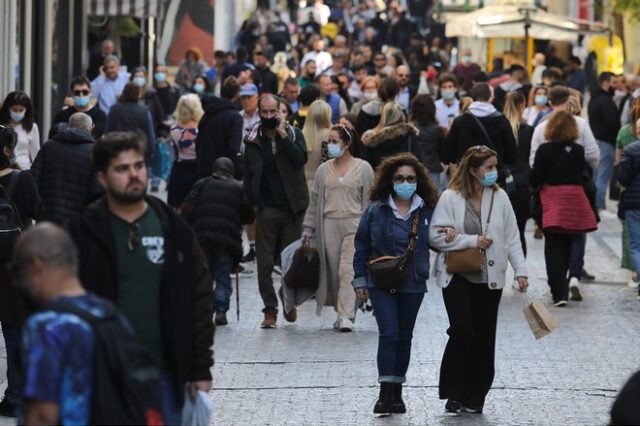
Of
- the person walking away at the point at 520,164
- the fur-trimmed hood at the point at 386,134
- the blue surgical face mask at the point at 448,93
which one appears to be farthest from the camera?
the blue surgical face mask at the point at 448,93

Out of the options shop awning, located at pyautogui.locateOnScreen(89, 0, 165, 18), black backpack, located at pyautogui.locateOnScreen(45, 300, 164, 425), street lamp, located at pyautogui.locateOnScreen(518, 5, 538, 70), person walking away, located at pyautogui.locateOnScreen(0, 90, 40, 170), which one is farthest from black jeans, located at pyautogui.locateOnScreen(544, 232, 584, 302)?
street lamp, located at pyautogui.locateOnScreen(518, 5, 538, 70)

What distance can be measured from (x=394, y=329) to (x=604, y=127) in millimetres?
12902

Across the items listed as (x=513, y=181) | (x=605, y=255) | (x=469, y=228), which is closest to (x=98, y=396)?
(x=469, y=228)

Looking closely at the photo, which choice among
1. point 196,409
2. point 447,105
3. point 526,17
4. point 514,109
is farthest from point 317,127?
point 526,17

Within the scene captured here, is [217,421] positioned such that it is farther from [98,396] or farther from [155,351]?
[98,396]

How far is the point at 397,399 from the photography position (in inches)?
388

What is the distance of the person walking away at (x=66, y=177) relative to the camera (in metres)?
10.9

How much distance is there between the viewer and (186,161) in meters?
16.7

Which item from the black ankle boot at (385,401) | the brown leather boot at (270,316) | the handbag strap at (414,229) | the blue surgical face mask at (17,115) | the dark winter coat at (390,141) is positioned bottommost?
the brown leather boot at (270,316)

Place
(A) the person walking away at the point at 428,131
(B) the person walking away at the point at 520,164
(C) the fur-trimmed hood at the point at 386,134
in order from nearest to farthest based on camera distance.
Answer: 1. (C) the fur-trimmed hood at the point at 386,134
2. (B) the person walking away at the point at 520,164
3. (A) the person walking away at the point at 428,131

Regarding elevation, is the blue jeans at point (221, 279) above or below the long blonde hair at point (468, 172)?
below

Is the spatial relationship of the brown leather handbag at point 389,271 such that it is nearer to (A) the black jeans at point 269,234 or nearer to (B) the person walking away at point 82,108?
(A) the black jeans at point 269,234

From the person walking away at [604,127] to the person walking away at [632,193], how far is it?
7356 mm

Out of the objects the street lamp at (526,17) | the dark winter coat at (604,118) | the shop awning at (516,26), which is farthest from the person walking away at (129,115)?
the shop awning at (516,26)
